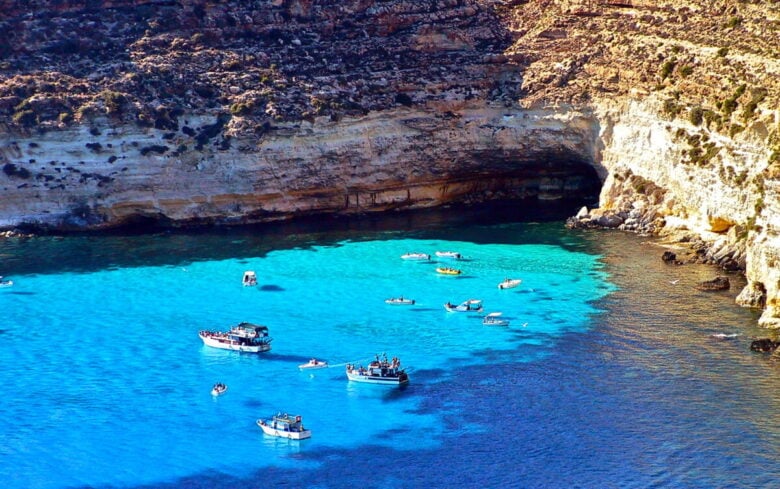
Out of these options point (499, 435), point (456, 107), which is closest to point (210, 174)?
point (456, 107)

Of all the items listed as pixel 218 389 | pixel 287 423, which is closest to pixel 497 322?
pixel 218 389

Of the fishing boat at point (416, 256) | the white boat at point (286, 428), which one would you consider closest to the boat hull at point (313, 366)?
the white boat at point (286, 428)

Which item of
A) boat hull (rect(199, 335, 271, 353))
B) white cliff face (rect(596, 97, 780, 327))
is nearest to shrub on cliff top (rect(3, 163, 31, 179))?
boat hull (rect(199, 335, 271, 353))

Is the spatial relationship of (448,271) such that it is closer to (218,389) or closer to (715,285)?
(715,285)

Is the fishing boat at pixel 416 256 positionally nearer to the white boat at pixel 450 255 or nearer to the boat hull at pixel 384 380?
the white boat at pixel 450 255

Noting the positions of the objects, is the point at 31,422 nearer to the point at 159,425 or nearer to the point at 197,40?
the point at 159,425

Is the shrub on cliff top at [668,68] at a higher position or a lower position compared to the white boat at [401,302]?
higher
